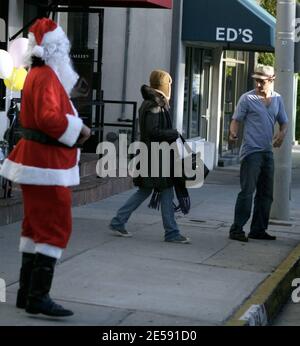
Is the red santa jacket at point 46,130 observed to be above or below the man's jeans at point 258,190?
above

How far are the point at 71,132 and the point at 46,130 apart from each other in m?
0.17

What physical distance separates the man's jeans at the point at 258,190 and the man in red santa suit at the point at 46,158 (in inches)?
150

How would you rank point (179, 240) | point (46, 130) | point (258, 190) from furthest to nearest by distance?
1. point (258, 190)
2. point (179, 240)
3. point (46, 130)

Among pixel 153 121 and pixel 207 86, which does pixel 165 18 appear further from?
pixel 153 121

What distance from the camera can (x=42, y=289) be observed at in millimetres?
5793

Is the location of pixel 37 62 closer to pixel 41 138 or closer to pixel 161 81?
pixel 41 138

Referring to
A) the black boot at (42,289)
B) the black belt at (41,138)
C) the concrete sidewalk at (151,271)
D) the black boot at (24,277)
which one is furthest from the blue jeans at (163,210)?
the black belt at (41,138)

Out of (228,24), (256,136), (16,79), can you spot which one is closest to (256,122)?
(256,136)

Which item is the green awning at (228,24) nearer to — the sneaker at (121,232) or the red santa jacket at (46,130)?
the sneaker at (121,232)

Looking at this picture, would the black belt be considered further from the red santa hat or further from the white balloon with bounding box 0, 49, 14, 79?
the white balloon with bounding box 0, 49, 14, 79

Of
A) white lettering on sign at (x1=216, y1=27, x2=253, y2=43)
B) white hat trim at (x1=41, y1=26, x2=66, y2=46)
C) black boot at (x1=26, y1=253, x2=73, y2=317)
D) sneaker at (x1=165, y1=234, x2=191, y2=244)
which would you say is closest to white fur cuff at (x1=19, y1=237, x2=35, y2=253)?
black boot at (x1=26, y1=253, x2=73, y2=317)

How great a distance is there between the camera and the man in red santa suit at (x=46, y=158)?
18.4 feet

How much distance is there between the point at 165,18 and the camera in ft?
52.5
